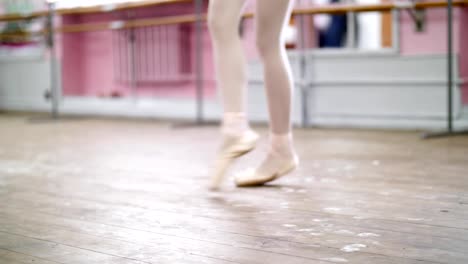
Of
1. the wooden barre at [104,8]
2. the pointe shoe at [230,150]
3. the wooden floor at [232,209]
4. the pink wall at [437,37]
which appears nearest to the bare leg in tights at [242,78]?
the pointe shoe at [230,150]

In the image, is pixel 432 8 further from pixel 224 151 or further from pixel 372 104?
pixel 224 151

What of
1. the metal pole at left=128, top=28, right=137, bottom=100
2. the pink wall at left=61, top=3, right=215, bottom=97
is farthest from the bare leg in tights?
the metal pole at left=128, top=28, right=137, bottom=100

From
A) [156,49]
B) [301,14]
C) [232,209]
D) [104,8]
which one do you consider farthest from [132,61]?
[232,209]

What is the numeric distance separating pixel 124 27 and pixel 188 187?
3.88 meters

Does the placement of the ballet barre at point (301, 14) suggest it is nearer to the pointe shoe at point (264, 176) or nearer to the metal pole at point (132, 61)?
the metal pole at point (132, 61)

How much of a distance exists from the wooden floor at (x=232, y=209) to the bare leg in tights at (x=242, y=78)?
0.11 meters

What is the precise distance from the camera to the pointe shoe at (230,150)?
1.68 metres

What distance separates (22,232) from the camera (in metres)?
1.25

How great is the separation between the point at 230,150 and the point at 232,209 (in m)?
0.27

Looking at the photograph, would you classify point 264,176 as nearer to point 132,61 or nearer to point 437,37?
point 437,37

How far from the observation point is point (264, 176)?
5.80ft

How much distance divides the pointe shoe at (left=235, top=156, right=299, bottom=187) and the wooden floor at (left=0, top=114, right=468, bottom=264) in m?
0.04

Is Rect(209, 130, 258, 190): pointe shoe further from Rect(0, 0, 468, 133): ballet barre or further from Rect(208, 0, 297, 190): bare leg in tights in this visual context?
Rect(0, 0, 468, 133): ballet barre

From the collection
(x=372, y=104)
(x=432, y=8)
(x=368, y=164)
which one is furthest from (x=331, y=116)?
(x=368, y=164)
